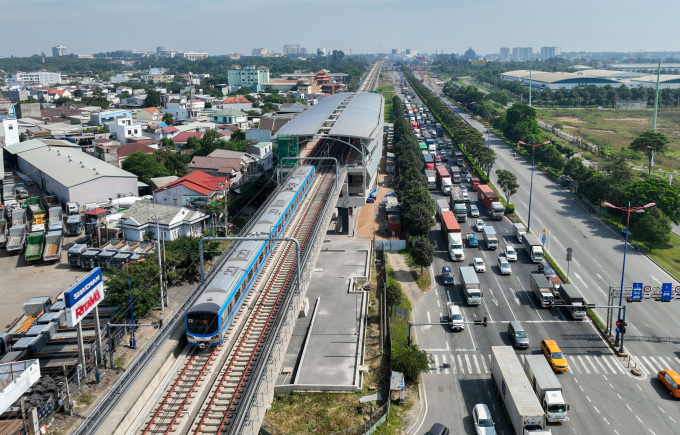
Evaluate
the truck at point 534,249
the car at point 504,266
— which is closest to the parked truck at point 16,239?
the car at point 504,266

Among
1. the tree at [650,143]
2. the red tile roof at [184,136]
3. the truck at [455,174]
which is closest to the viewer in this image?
the truck at [455,174]

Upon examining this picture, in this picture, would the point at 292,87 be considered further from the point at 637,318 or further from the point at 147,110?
the point at 637,318

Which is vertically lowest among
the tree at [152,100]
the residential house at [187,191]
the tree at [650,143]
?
the residential house at [187,191]

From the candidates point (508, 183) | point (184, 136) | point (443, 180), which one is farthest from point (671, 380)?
point (184, 136)

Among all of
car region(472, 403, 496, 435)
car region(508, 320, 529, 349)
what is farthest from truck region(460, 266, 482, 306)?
car region(472, 403, 496, 435)

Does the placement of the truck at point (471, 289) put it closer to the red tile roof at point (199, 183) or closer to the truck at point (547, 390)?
the truck at point (547, 390)

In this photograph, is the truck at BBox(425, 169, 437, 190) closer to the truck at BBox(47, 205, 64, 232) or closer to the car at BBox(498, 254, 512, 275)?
the car at BBox(498, 254, 512, 275)

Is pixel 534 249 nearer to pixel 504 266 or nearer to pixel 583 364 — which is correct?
pixel 504 266
